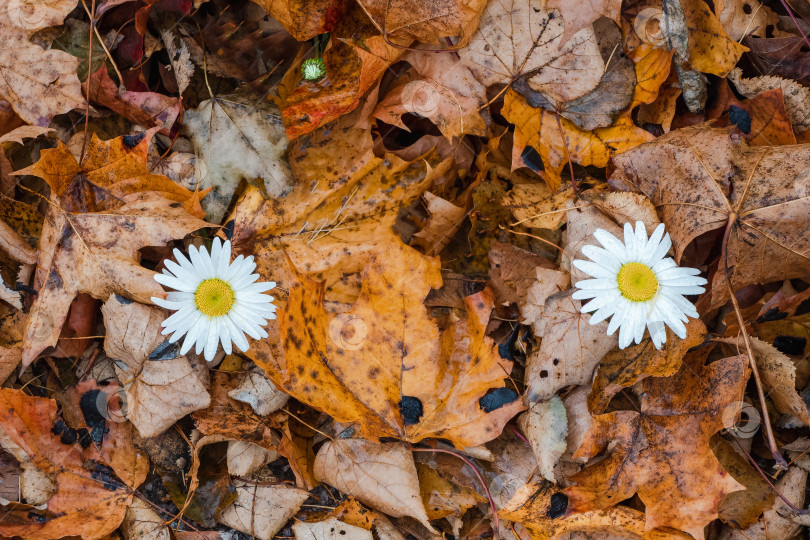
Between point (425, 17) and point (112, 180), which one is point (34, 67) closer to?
point (112, 180)

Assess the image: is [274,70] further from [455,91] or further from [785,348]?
[785,348]

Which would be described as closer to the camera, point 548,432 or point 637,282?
point 637,282

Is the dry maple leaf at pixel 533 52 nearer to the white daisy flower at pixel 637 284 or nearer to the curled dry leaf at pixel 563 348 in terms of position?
the white daisy flower at pixel 637 284

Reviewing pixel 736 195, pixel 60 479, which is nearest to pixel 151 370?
pixel 60 479

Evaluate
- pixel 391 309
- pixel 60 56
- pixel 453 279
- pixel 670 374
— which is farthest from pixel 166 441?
pixel 670 374

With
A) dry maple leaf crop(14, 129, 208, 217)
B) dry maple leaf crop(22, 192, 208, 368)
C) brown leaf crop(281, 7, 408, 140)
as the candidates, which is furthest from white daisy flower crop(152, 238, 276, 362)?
brown leaf crop(281, 7, 408, 140)

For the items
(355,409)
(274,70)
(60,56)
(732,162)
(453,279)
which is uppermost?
(60,56)
